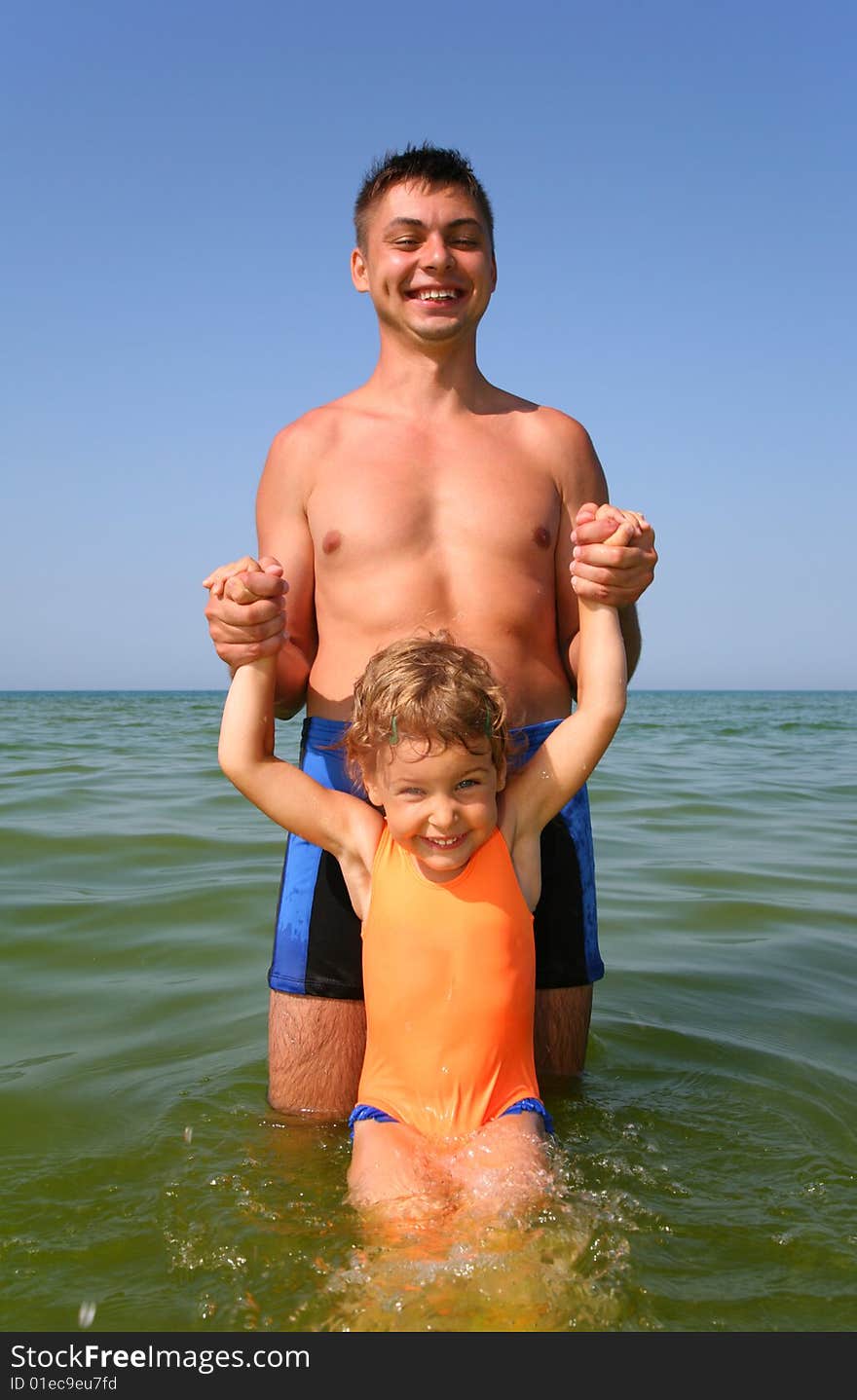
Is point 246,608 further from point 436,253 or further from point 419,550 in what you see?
point 436,253

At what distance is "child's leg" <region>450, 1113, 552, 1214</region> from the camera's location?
2.40m

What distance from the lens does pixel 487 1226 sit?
2287 millimetres

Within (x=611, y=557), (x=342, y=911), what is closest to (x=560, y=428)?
(x=611, y=557)

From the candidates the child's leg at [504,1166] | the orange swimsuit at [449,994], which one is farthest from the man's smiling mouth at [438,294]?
the child's leg at [504,1166]

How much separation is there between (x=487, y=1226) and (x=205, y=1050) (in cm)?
169

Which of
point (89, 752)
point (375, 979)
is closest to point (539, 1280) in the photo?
point (375, 979)

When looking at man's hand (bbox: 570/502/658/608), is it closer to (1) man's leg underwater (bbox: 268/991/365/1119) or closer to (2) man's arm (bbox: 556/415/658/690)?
(2) man's arm (bbox: 556/415/658/690)

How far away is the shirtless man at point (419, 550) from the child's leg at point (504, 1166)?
1.94 feet

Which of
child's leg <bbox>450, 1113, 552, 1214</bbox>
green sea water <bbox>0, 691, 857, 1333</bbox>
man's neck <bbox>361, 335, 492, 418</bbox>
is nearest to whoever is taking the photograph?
green sea water <bbox>0, 691, 857, 1333</bbox>

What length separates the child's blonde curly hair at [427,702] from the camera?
2691 mm

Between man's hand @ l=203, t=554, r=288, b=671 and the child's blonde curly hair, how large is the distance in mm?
265

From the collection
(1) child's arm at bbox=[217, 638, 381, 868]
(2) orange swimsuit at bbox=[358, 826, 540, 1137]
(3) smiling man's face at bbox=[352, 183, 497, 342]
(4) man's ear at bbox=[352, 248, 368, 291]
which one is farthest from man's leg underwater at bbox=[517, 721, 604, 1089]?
(4) man's ear at bbox=[352, 248, 368, 291]

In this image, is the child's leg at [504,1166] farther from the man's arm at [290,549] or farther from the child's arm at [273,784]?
the man's arm at [290,549]

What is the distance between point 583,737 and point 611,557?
45cm
